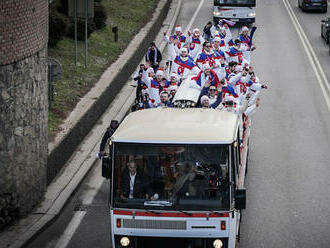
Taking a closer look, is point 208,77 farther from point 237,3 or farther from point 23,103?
point 237,3

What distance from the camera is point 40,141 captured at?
17234 mm

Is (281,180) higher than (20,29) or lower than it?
lower

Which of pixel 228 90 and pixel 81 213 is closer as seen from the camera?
pixel 81 213

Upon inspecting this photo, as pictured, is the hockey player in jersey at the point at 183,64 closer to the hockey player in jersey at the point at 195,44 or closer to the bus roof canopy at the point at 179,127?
the hockey player in jersey at the point at 195,44

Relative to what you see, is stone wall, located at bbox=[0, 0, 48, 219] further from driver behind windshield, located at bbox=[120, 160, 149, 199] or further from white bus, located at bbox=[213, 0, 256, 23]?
white bus, located at bbox=[213, 0, 256, 23]

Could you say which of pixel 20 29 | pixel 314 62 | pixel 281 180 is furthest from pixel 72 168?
pixel 314 62

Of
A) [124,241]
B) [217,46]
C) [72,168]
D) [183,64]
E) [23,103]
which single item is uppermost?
[23,103]

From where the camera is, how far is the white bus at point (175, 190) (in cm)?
1283

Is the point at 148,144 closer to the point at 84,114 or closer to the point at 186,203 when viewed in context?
the point at 186,203

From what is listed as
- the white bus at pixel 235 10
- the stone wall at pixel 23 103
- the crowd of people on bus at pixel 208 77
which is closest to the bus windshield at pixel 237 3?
the white bus at pixel 235 10

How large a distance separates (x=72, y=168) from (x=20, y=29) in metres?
4.66

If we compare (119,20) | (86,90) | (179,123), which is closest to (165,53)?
(119,20)

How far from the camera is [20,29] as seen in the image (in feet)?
52.5

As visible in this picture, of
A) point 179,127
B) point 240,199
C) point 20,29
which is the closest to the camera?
Result: point 240,199
